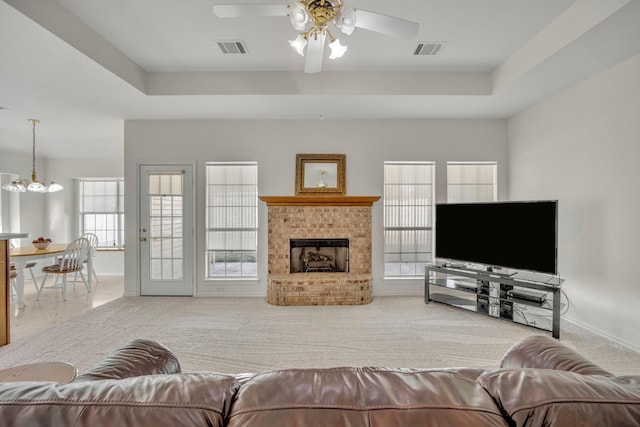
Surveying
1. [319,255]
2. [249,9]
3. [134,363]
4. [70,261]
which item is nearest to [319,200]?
[319,255]

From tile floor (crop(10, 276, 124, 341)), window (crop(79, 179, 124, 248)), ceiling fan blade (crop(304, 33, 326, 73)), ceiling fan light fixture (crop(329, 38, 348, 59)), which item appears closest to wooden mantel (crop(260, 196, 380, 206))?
ceiling fan blade (crop(304, 33, 326, 73))

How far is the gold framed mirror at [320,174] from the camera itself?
4629mm

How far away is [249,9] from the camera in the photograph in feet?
6.05

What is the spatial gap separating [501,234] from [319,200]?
2397 millimetres

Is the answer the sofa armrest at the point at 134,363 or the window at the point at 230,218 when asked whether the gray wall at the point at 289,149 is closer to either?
the window at the point at 230,218


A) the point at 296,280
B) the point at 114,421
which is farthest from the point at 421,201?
the point at 114,421

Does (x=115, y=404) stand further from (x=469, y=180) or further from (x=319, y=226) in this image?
(x=469, y=180)

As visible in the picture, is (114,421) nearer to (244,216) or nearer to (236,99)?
(236,99)

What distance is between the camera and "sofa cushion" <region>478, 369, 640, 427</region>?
671 millimetres

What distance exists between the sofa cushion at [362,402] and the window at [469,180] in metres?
4.48

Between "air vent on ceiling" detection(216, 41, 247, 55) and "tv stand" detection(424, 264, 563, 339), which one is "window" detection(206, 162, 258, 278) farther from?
"tv stand" detection(424, 264, 563, 339)

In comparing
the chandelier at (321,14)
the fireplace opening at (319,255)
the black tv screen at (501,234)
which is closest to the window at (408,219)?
the black tv screen at (501,234)

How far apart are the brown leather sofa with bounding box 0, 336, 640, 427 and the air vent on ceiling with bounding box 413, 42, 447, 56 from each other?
127 inches

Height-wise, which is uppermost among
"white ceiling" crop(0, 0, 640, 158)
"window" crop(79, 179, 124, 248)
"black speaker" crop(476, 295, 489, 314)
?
"white ceiling" crop(0, 0, 640, 158)
